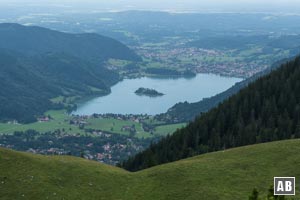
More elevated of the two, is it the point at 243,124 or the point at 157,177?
the point at 157,177

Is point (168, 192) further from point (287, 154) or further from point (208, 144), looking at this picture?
point (208, 144)

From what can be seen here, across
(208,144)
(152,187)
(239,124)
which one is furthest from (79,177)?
(239,124)

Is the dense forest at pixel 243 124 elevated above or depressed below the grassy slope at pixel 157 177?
below

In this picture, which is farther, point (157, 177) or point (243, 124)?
point (243, 124)

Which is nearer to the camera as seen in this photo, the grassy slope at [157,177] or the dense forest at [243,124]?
the grassy slope at [157,177]
